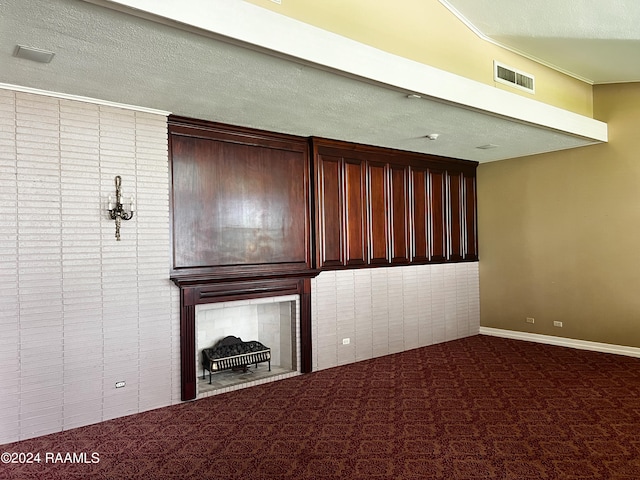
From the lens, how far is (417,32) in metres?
4.08

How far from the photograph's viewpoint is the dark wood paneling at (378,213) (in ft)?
20.6

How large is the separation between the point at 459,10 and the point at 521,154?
3.20 m

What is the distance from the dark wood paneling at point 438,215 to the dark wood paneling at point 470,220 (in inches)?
20.6

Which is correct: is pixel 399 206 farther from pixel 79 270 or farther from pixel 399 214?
pixel 79 270

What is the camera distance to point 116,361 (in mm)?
4172

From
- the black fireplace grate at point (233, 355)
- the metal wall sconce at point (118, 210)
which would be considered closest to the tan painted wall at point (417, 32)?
the metal wall sconce at point (118, 210)

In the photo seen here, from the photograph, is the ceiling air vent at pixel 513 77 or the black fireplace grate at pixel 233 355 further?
the black fireplace grate at pixel 233 355

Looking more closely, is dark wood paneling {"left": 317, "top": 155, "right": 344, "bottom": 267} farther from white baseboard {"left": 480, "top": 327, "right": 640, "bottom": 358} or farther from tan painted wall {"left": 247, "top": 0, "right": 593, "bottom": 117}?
white baseboard {"left": 480, "top": 327, "right": 640, "bottom": 358}

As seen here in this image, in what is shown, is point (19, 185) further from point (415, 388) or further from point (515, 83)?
point (515, 83)

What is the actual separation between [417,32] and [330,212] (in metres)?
2.37

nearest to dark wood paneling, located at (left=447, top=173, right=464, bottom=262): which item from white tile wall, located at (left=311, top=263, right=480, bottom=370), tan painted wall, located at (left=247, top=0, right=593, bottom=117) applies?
white tile wall, located at (left=311, top=263, right=480, bottom=370)

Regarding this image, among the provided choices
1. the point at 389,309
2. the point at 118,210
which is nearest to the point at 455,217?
the point at 389,309

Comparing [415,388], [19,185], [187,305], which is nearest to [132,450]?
[187,305]

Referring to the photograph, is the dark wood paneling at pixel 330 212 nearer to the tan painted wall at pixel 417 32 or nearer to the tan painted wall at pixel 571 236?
the tan painted wall at pixel 417 32
